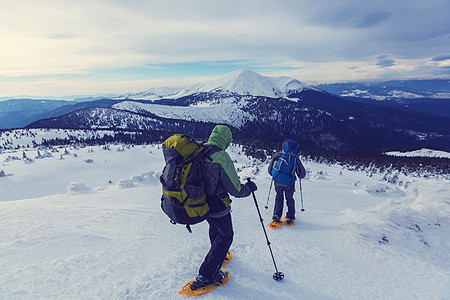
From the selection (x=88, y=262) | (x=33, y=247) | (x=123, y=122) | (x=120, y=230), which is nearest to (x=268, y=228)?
(x=120, y=230)

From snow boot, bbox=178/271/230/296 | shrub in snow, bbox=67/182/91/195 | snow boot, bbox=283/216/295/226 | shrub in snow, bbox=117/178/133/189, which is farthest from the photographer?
shrub in snow, bbox=117/178/133/189

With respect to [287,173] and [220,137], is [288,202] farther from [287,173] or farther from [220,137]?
[220,137]

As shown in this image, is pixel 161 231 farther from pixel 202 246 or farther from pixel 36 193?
pixel 36 193

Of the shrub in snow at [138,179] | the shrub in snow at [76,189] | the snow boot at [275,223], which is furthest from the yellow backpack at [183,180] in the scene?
the shrub in snow at [138,179]

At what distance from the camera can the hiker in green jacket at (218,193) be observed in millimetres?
3510

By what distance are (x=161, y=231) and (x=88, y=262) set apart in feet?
5.97

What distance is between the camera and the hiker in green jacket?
138 inches

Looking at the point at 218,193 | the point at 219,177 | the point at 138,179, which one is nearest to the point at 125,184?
the point at 138,179

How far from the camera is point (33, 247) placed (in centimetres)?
439

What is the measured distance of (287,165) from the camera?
6375 millimetres

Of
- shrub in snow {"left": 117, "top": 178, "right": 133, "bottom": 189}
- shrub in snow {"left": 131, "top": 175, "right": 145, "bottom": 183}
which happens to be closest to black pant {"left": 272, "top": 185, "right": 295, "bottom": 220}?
shrub in snow {"left": 117, "top": 178, "right": 133, "bottom": 189}

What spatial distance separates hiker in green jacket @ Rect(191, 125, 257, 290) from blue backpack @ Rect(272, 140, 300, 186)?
8.43 feet

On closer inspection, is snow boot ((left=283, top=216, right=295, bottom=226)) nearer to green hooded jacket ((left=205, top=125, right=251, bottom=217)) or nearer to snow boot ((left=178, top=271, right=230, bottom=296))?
snow boot ((left=178, top=271, right=230, bottom=296))

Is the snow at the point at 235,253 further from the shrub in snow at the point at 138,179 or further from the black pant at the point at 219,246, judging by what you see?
the shrub in snow at the point at 138,179
